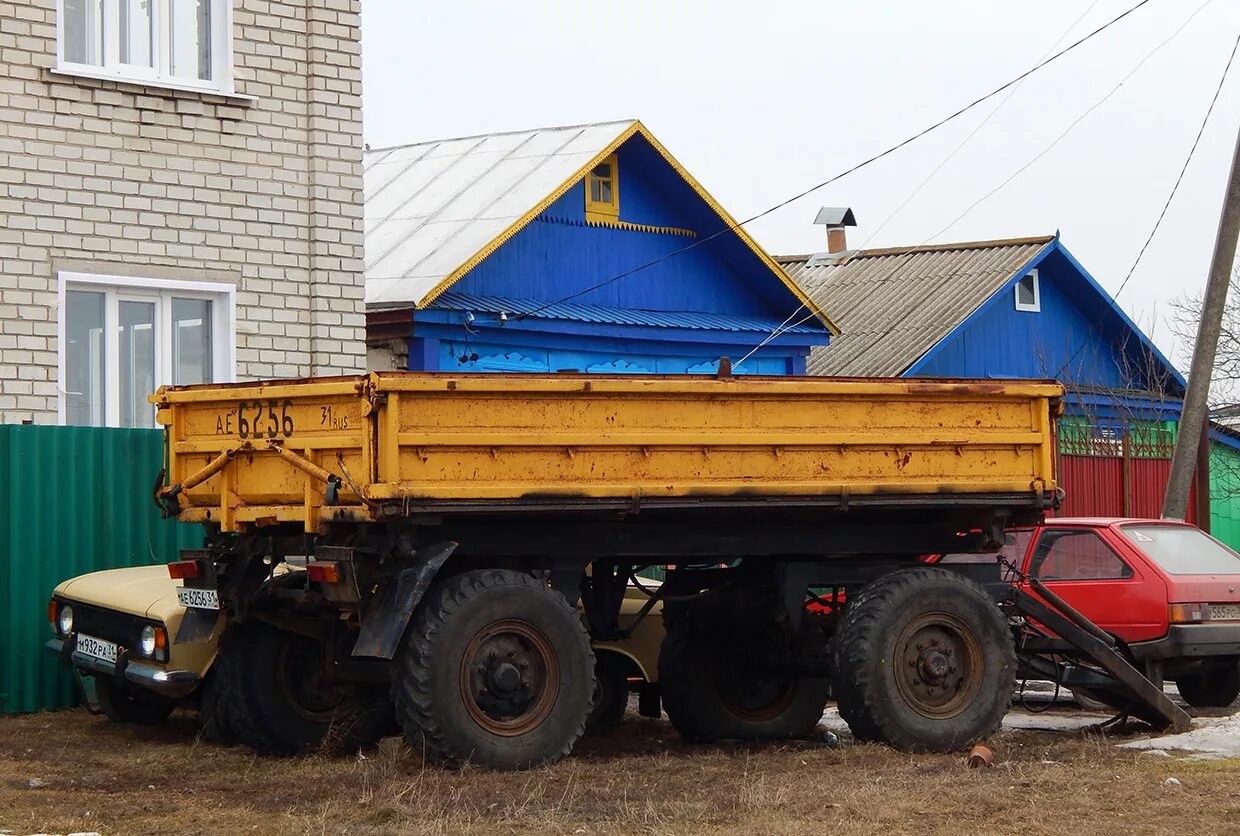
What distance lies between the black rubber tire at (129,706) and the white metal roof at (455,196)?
7469 mm

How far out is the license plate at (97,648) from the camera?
10359 millimetres

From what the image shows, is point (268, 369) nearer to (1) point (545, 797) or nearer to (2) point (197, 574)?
(2) point (197, 574)

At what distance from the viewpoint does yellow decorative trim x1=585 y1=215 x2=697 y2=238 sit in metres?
21.3

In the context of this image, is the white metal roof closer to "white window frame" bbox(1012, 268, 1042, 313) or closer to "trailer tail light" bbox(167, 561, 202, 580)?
"trailer tail light" bbox(167, 561, 202, 580)

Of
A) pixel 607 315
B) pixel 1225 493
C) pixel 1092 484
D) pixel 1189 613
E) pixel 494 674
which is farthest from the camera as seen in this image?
pixel 1225 493

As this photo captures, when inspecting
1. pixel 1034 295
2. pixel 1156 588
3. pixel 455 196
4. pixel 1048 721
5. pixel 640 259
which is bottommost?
pixel 1048 721

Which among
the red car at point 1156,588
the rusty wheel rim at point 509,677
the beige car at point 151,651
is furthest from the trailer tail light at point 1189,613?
the rusty wheel rim at point 509,677

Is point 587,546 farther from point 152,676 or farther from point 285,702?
point 152,676

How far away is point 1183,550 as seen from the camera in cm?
1302

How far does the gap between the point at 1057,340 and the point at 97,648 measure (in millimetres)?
20900

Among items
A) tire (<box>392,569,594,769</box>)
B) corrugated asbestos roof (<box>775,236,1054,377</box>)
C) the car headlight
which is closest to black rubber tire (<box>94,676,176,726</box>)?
the car headlight

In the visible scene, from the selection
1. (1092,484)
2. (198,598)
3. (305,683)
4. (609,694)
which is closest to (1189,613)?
(609,694)

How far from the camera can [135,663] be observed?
10195mm

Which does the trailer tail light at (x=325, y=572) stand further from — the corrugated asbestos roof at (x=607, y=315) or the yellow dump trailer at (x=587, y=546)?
the corrugated asbestos roof at (x=607, y=315)
